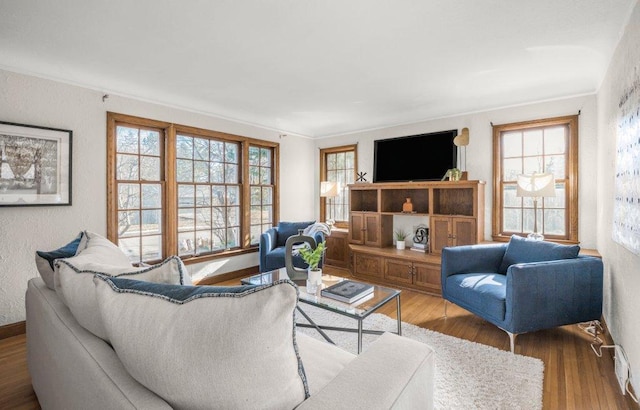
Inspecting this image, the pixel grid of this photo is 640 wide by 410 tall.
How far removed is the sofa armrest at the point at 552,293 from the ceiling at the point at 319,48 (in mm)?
1827

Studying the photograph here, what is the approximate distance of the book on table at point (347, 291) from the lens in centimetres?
236

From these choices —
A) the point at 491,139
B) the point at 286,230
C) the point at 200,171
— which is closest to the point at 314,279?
the point at 286,230

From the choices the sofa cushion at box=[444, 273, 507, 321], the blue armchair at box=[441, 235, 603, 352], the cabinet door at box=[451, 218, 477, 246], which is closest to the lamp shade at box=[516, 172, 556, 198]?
the blue armchair at box=[441, 235, 603, 352]

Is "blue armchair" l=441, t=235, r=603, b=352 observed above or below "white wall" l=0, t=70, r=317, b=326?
below

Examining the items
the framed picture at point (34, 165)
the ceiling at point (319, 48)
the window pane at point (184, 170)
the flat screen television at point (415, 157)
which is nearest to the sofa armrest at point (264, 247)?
the window pane at point (184, 170)

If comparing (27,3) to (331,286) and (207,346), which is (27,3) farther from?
(331,286)

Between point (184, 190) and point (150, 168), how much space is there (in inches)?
19.4

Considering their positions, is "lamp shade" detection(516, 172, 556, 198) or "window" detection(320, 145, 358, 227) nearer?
"lamp shade" detection(516, 172, 556, 198)

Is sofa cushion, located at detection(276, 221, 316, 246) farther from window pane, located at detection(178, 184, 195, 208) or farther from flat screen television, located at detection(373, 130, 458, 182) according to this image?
flat screen television, located at detection(373, 130, 458, 182)

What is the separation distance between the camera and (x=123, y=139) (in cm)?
367

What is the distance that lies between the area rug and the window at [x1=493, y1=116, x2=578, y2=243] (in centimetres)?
202

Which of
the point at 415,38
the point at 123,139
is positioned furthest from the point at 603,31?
the point at 123,139

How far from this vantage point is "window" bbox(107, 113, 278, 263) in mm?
3676

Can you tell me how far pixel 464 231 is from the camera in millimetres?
3961
